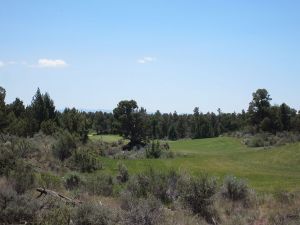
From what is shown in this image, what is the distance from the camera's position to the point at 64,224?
9172 mm

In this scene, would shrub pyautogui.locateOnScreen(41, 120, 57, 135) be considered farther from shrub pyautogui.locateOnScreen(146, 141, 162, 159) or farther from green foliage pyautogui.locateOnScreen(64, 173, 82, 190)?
green foliage pyautogui.locateOnScreen(64, 173, 82, 190)

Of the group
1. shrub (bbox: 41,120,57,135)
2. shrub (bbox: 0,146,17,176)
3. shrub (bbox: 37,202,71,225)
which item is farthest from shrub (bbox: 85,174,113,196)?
shrub (bbox: 41,120,57,135)

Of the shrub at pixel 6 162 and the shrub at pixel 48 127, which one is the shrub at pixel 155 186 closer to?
the shrub at pixel 6 162

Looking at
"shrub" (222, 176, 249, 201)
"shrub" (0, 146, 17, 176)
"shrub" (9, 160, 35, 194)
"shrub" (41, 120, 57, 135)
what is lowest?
"shrub" (222, 176, 249, 201)

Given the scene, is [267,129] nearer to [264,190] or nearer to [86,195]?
[264,190]

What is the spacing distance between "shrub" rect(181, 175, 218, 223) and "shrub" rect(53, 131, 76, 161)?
1890cm

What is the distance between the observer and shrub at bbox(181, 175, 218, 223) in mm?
14023

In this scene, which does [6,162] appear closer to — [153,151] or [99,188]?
[99,188]

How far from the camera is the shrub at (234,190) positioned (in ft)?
53.3

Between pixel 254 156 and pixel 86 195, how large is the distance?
87.7ft

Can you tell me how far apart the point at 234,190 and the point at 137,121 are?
57.6 meters

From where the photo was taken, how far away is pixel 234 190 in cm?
1641

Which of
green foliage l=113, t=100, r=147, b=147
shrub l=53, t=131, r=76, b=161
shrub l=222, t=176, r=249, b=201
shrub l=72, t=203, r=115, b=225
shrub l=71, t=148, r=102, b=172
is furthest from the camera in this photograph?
green foliage l=113, t=100, r=147, b=147

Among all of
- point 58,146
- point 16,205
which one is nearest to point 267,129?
point 58,146
